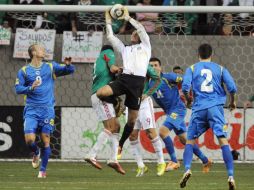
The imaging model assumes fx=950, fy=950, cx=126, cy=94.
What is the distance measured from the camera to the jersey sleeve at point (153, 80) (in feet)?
50.7

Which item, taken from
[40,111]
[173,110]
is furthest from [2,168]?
[173,110]

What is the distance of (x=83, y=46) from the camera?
19.4 meters

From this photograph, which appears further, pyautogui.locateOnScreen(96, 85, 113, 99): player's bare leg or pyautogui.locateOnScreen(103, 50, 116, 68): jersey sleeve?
pyautogui.locateOnScreen(103, 50, 116, 68): jersey sleeve

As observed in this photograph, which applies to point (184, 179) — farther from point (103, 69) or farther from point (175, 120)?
point (175, 120)

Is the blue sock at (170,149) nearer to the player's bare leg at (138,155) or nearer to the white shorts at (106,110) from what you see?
the player's bare leg at (138,155)

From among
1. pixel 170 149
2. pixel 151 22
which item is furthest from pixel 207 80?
pixel 151 22

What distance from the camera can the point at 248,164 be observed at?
18.7m

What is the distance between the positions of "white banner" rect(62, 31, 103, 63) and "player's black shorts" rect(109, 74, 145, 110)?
16.9ft

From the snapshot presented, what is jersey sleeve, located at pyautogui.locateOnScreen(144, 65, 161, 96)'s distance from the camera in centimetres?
1545

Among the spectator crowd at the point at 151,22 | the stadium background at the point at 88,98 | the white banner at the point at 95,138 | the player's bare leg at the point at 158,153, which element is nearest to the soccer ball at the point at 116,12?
the player's bare leg at the point at 158,153

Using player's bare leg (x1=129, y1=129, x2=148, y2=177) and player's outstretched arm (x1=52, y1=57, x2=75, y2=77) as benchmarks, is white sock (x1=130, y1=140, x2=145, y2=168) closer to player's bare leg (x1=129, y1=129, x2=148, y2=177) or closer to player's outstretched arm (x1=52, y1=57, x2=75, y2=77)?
player's bare leg (x1=129, y1=129, x2=148, y2=177)

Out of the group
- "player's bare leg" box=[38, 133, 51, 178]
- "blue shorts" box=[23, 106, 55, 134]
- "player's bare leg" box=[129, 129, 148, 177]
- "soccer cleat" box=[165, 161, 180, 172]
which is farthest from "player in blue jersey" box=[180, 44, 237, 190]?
"soccer cleat" box=[165, 161, 180, 172]

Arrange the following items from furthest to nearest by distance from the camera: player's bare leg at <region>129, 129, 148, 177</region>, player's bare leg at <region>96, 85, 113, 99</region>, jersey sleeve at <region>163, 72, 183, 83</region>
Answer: jersey sleeve at <region>163, 72, 183, 83</region> → player's bare leg at <region>129, 129, 148, 177</region> → player's bare leg at <region>96, 85, 113, 99</region>

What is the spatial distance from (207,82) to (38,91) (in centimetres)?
338
